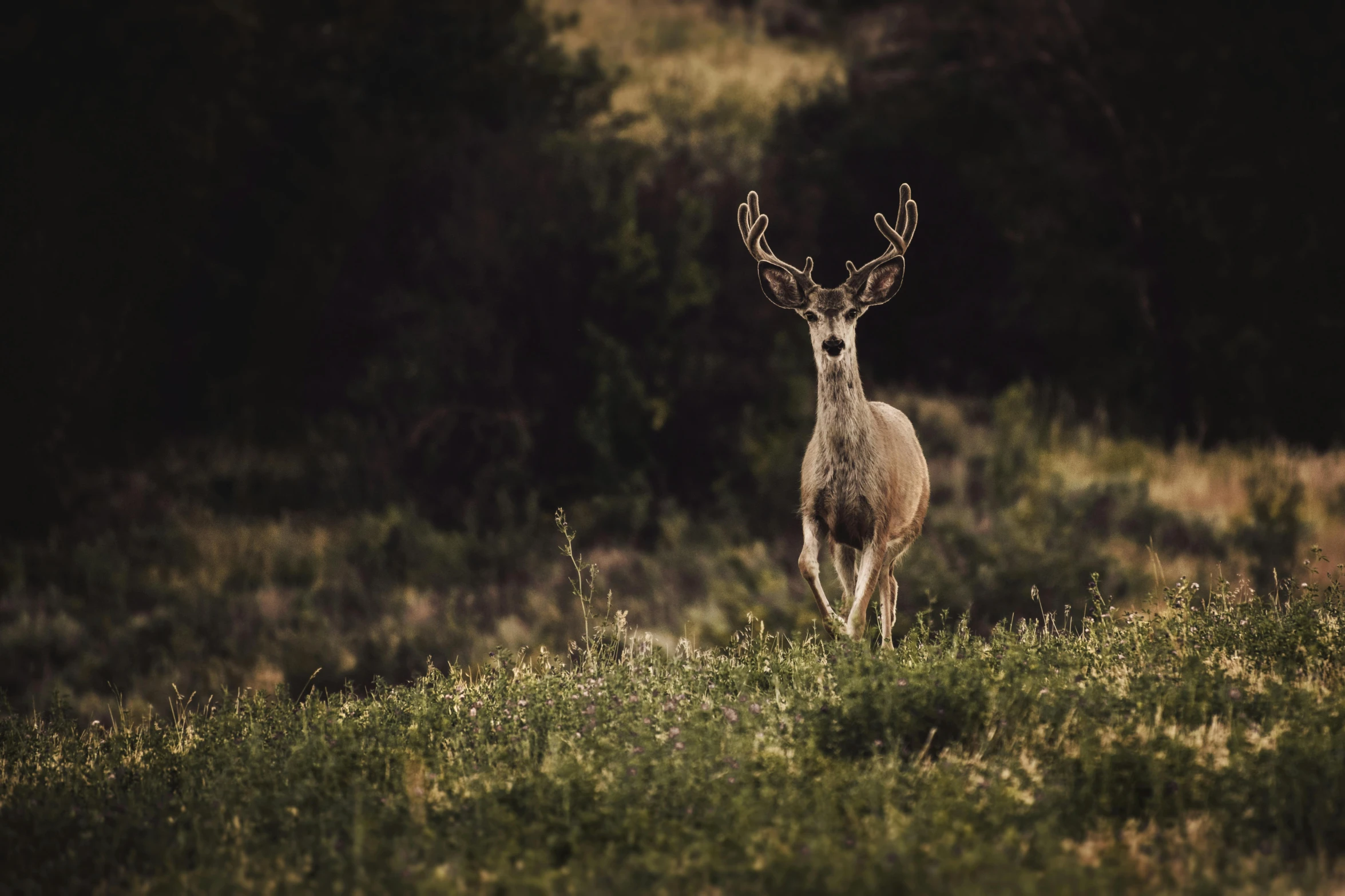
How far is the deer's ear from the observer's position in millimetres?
7059

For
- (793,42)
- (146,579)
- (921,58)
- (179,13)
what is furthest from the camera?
(793,42)

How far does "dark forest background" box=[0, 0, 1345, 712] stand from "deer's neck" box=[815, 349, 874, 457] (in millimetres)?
9140

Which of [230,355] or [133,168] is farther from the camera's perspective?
[230,355]

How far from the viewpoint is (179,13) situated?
21.0m

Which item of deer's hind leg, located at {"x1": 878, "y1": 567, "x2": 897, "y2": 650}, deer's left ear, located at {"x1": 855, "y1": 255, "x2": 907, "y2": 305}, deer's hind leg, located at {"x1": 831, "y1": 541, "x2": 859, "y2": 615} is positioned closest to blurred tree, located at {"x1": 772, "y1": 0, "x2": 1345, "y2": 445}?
deer's hind leg, located at {"x1": 878, "y1": 567, "x2": 897, "y2": 650}

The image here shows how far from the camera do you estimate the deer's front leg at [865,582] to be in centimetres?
706

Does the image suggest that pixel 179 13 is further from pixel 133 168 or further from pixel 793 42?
pixel 793 42

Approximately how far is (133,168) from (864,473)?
56.2 ft

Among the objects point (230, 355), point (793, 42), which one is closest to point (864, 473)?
point (230, 355)

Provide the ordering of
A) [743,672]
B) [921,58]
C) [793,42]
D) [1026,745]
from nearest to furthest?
[1026,745] < [743,672] < [921,58] < [793,42]

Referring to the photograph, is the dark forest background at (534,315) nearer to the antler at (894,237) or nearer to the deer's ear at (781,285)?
the antler at (894,237)

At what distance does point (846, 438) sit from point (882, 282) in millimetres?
795

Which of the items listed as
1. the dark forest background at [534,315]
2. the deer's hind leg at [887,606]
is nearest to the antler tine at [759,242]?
the deer's hind leg at [887,606]

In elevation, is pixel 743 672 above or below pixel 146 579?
above
